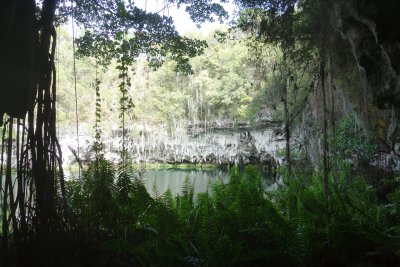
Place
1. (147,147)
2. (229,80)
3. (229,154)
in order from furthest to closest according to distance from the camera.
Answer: (147,147), (229,154), (229,80)

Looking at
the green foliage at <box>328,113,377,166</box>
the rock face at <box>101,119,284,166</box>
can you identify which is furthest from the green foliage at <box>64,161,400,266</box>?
the rock face at <box>101,119,284,166</box>

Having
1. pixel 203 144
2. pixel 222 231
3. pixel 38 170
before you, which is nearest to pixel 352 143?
pixel 222 231

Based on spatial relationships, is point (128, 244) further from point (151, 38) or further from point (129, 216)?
point (151, 38)

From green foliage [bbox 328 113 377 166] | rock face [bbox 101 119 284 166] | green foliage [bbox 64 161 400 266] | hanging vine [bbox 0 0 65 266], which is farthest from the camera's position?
rock face [bbox 101 119 284 166]

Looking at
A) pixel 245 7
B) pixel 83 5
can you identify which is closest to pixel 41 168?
pixel 83 5

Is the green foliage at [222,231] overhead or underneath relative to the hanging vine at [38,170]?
underneath

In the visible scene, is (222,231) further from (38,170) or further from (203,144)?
(203,144)

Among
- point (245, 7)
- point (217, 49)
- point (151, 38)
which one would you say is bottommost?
point (151, 38)

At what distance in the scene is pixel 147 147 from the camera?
101ft

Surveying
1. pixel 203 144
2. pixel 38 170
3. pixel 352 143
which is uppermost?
pixel 203 144

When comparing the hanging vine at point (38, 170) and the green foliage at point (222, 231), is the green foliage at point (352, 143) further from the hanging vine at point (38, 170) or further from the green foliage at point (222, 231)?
the hanging vine at point (38, 170)

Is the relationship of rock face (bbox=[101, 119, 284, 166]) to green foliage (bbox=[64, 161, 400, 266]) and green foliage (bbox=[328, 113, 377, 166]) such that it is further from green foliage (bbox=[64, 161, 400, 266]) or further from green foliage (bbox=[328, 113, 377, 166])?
green foliage (bbox=[64, 161, 400, 266])

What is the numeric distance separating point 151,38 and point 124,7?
2.13 ft

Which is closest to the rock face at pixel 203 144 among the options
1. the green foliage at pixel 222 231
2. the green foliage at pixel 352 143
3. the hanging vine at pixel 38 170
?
the green foliage at pixel 352 143
